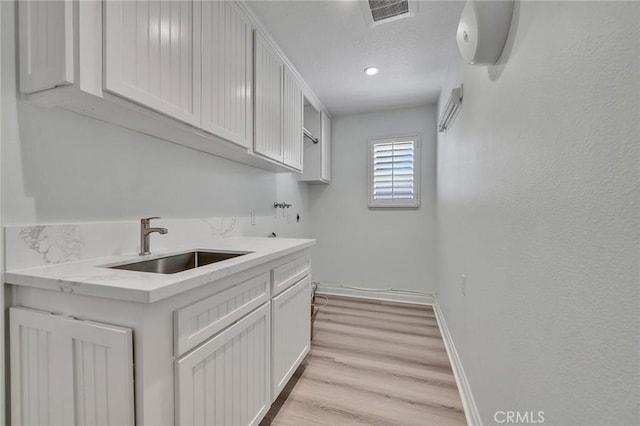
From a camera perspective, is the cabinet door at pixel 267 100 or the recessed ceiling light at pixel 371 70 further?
the recessed ceiling light at pixel 371 70

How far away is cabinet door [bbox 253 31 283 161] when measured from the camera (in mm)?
1799

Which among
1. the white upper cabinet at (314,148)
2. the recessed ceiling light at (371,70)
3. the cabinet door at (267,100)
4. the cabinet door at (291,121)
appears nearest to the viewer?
the cabinet door at (267,100)

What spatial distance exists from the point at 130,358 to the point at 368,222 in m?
3.05

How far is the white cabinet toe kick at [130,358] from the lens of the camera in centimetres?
74

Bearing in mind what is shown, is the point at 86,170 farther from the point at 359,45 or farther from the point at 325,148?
the point at 325,148

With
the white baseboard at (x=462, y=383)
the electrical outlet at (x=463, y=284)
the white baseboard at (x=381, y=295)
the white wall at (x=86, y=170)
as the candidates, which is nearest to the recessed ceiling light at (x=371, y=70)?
the white wall at (x=86, y=170)

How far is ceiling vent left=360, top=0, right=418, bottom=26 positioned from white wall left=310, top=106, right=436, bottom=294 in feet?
5.58

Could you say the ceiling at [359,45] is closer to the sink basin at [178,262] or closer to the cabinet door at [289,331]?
the sink basin at [178,262]

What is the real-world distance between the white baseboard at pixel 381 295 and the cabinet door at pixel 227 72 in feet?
8.24

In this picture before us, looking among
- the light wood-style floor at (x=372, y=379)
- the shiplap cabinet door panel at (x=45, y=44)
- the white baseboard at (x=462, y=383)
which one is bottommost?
the light wood-style floor at (x=372, y=379)

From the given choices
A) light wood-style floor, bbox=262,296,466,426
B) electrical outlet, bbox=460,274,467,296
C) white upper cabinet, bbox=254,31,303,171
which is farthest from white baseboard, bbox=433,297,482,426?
white upper cabinet, bbox=254,31,303,171

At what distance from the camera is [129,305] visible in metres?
0.74

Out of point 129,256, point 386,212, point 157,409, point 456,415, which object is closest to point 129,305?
point 157,409

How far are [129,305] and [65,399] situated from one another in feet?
1.34
